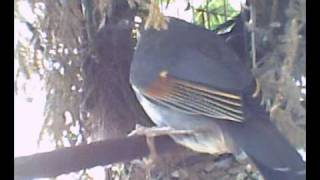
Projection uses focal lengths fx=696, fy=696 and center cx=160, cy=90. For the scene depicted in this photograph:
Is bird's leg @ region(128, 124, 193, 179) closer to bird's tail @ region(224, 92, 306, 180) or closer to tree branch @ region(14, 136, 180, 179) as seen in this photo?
tree branch @ region(14, 136, 180, 179)

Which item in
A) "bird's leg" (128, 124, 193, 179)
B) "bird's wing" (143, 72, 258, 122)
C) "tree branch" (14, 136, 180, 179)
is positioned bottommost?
"tree branch" (14, 136, 180, 179)

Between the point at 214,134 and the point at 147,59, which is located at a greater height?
the point at 147,59

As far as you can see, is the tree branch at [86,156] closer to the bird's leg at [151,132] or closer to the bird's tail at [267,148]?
the bird's leg at [151,132]

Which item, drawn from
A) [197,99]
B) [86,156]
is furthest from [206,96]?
[86,156]

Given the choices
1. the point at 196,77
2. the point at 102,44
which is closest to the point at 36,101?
the point at 102,44

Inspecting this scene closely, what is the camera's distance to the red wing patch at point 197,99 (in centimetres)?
126

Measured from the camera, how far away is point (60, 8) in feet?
4.25

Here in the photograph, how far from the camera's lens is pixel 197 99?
4.13 ft

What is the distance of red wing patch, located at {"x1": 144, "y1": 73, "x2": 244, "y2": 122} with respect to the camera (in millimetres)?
1258

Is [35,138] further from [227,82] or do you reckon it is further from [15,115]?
[227,82]

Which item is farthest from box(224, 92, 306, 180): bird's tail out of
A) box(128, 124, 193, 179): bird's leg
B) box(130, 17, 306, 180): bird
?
box(128, 124, 193, 179): bird's leg

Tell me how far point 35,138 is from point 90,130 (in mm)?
102

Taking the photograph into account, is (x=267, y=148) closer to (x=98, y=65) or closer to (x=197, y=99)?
(x=197, y=99)

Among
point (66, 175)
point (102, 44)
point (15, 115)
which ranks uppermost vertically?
point (102, 44)
